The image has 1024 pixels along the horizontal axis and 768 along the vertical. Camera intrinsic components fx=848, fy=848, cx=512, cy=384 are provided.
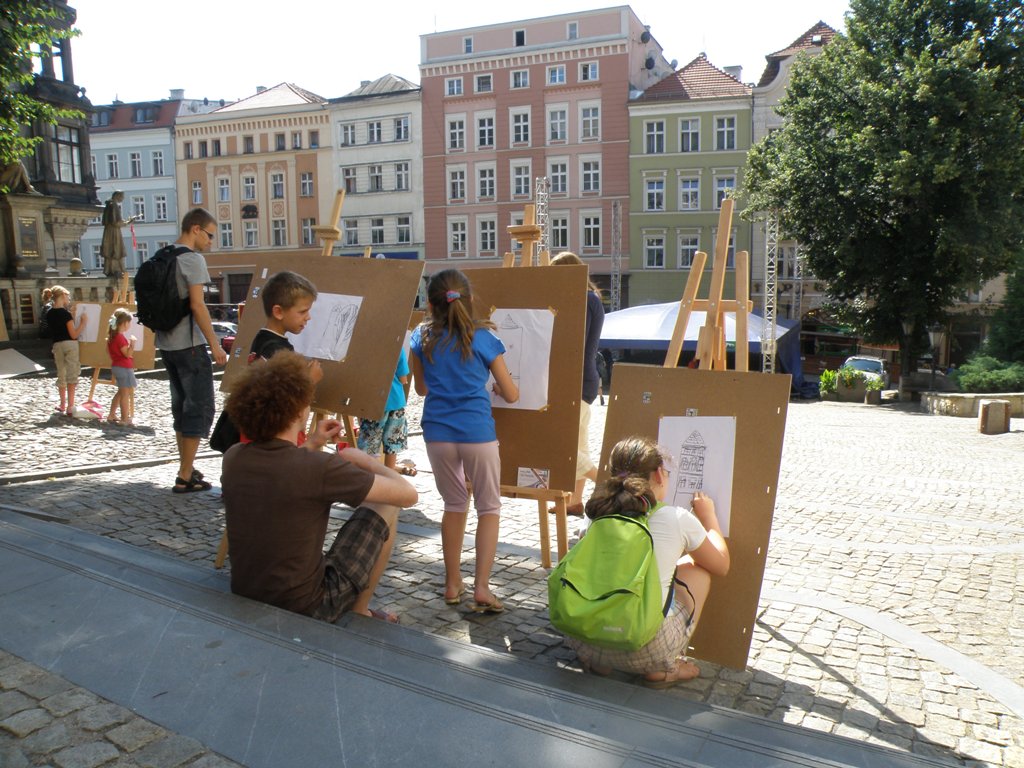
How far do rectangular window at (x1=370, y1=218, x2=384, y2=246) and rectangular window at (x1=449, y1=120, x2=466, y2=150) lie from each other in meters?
5.93

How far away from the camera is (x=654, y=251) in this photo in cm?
4175

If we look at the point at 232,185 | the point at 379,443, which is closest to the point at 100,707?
the point at 379,443

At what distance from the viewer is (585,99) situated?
42.5 metres

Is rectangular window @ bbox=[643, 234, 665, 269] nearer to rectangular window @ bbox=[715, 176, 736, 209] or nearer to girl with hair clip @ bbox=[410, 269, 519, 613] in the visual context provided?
rectangular window @ bbox=[715, 176, 736, 209]

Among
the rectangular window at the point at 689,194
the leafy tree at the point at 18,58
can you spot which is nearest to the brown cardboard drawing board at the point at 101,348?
the leafy tree at the point at 18,58

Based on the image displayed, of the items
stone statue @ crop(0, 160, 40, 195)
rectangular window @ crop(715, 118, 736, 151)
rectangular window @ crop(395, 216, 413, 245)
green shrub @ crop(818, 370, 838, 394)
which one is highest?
rectangular window @ crop(715, 118, 736, 151)

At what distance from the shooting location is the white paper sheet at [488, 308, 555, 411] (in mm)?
4738

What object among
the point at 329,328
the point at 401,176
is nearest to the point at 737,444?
the point at 329,328

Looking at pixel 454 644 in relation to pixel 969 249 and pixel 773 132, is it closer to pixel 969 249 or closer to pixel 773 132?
pixel 969 249

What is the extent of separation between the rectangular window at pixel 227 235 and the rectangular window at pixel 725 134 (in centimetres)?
2838

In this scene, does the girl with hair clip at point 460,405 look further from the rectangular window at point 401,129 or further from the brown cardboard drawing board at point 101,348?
the rectangular window at point 401,129

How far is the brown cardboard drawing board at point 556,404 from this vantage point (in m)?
4.68

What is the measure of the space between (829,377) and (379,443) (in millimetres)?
21787

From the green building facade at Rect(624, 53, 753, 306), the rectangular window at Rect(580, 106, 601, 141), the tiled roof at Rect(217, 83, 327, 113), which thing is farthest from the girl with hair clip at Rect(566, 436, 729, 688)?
the tiled roof at Rect(217, 83, 327, 113)
